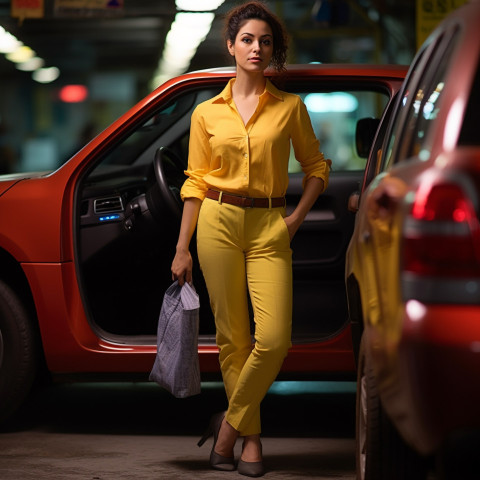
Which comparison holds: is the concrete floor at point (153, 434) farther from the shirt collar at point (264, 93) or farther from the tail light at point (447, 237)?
the tail light at point (447, 237)

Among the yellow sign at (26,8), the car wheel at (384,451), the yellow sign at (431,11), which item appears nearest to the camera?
the car wheel at (384,451)

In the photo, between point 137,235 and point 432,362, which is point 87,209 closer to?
point 137,235

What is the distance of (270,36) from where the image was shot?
439 cm

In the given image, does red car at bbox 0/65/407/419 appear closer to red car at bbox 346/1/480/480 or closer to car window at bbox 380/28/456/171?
car window at bbox 380/28/456/171

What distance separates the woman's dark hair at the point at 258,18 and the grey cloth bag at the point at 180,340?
3.55 feet

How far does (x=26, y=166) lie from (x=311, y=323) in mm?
26029

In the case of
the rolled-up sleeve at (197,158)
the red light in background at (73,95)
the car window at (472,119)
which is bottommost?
the red light in background at (73,95)

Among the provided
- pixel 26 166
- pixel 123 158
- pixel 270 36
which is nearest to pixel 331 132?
pixel 26 166

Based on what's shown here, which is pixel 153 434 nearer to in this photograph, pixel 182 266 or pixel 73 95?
pixel 182 266

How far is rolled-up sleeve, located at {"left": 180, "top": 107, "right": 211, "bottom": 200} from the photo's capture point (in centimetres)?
441

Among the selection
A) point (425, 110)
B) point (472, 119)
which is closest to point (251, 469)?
point (425, 110)

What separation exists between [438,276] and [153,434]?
3077mm

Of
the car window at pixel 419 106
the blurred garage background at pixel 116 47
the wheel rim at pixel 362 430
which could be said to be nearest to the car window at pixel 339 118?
the blurred garage background at pixel 116 47

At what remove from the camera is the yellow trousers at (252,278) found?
14.1 ft
